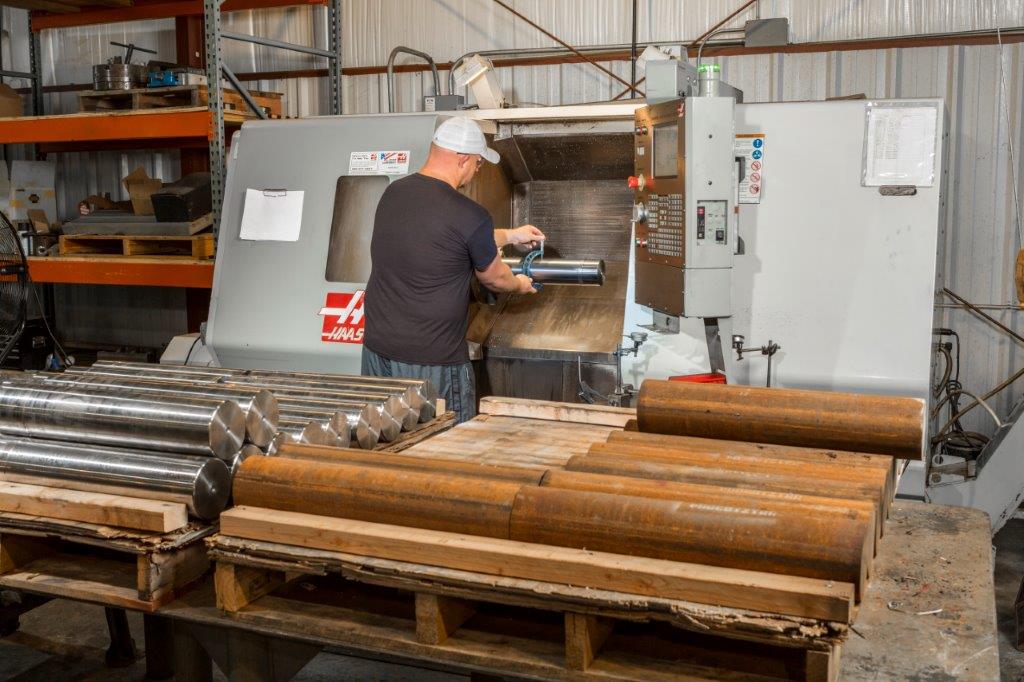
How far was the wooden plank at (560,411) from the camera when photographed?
2.87 meters

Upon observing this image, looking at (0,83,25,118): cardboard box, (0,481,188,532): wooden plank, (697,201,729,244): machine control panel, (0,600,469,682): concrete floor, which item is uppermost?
(0,83,25,118): cardboard box

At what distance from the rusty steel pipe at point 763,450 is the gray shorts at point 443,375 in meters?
1.49

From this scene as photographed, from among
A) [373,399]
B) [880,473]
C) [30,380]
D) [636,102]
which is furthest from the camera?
[636,102]

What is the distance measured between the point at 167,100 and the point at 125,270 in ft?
3.28

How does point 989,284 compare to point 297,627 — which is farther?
point 989,284

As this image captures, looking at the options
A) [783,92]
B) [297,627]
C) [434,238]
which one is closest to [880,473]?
[297,627]

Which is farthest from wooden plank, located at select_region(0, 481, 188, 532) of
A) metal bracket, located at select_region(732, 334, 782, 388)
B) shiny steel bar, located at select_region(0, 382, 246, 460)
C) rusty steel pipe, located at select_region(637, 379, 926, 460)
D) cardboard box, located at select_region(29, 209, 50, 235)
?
cardboard box, located at select_region(29, 209, 50, 235)

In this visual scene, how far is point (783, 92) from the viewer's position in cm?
544

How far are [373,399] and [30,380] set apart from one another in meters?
0.86

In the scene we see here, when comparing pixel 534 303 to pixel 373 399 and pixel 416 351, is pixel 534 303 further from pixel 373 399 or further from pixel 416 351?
pixel 373 399

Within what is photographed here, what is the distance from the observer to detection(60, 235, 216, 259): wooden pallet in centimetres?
532

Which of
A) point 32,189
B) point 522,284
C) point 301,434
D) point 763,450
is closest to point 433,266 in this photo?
point 522,284

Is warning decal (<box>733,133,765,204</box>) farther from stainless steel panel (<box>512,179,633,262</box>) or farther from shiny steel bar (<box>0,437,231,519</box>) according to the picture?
shiny steel bar (<box>0,437,231,519</box>)

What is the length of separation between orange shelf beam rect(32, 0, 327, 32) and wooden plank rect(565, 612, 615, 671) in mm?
5044
